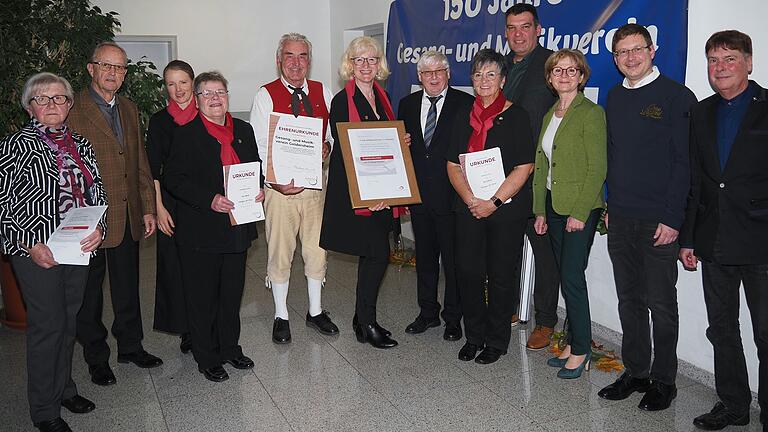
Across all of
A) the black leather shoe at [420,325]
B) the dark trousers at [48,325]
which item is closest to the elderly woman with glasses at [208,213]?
the dark trousers at [48,325]

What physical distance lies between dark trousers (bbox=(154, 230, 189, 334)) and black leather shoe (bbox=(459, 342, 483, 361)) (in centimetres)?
160

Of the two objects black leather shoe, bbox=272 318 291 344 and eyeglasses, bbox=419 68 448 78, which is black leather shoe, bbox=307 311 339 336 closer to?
black leather shoe, bbox=272 318 291 344

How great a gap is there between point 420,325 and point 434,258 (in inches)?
18.1

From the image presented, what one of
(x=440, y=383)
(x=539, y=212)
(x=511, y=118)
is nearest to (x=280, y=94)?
(x=511, y=118)

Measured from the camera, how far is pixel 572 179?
3.31 m

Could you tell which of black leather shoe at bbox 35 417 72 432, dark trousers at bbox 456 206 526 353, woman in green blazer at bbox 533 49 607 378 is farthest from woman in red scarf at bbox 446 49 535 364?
black leather shoe at bbox 35 417 72 432

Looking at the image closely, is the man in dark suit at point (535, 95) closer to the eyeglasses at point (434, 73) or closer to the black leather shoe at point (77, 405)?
the eyeglasses at point (434, 73)

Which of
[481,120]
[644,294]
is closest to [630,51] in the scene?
[481,120]

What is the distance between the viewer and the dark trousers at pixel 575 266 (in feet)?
11.1

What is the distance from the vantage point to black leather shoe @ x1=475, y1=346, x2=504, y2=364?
3.78m

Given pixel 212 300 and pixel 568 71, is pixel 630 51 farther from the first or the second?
pixel 212 300

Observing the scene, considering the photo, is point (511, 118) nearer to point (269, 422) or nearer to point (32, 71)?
point (269, 422)

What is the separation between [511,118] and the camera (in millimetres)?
3479

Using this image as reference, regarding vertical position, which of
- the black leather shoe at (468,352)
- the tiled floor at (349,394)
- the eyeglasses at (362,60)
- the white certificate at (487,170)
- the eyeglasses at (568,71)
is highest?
the eyeglasses at (362,60)
